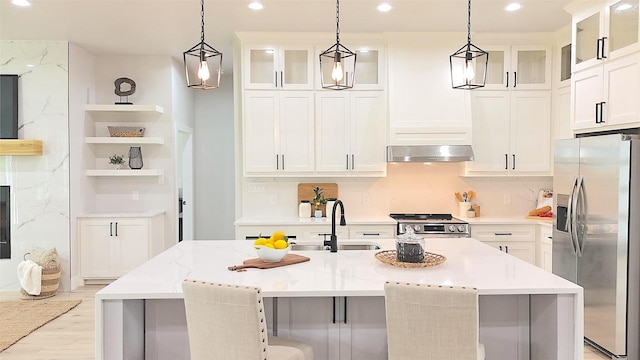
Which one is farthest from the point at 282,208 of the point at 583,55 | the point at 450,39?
the point at 583,55

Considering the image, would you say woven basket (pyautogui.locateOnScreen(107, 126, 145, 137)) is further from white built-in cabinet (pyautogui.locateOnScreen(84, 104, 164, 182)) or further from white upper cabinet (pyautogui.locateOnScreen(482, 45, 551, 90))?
white upper cabinet (pyautogui.locateOnScreen(482, 45, 551, 90))

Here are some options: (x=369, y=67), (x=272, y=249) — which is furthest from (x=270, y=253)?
(x=369, y=67)

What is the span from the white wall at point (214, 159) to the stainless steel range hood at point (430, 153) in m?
3.19

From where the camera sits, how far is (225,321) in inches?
78.0

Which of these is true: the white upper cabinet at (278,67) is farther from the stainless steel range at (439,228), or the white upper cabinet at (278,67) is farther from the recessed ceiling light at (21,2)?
the recessed ceiling light at (21,2)

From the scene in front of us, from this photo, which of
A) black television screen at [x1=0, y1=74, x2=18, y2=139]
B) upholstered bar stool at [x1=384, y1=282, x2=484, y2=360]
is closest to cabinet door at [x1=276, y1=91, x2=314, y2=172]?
black television screen at [x1=0, y1=74, x2=18, y2=139]

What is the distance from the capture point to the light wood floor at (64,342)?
11.9 feet

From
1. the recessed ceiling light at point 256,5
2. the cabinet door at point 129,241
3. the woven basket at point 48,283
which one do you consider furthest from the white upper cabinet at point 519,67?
the woven basket at point 48,283

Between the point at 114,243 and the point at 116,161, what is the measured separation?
1010 mm

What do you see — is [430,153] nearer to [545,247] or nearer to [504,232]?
[504,232]

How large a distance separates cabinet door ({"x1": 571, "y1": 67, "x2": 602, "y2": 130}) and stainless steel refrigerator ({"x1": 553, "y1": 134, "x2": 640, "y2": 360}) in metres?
0.35

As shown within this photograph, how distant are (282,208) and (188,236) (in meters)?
2.18

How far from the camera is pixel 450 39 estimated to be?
5.08 meters

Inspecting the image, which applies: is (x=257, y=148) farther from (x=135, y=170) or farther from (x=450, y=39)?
(x=450, y=39)
